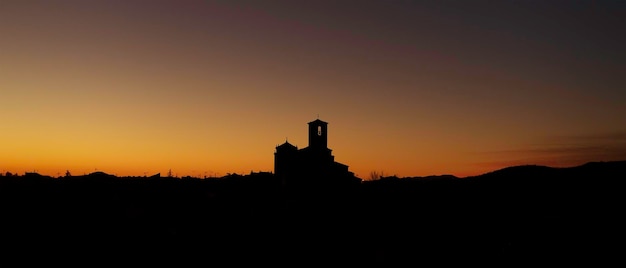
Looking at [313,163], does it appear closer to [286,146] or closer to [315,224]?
[286,146]

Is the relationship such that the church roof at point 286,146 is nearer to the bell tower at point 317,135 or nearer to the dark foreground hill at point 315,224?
the bell tower at point 317,135

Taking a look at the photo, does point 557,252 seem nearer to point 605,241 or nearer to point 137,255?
point 605,241

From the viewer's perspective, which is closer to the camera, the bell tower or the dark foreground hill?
the dark foreground hill

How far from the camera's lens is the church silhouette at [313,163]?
138 feet

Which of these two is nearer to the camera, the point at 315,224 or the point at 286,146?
the point at 315,224

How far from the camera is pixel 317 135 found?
1729 inches

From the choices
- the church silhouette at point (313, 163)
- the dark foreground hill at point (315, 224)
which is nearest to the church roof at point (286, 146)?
the church silhouette at point (313, 163)

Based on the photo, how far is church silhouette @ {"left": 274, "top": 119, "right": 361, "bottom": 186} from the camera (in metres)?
42.2

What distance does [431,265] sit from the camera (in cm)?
1548

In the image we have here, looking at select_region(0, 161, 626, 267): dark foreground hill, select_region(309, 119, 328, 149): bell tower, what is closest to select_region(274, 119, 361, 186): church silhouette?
select_region(309, 119, 328, 149): bell tower

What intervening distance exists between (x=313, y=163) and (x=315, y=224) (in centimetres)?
2221

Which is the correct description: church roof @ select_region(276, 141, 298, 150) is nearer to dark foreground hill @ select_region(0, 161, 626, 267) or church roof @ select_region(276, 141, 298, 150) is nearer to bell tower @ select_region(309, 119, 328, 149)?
bell tower @ select_region(309, 119, 328, 149)

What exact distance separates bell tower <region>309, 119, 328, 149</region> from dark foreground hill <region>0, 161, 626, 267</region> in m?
17.9

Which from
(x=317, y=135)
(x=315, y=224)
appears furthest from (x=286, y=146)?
(x=315, y=224)
